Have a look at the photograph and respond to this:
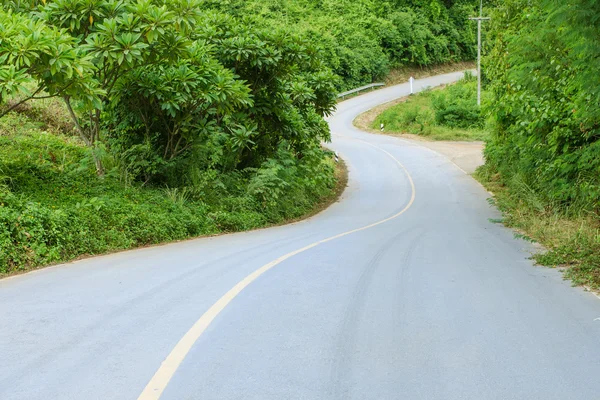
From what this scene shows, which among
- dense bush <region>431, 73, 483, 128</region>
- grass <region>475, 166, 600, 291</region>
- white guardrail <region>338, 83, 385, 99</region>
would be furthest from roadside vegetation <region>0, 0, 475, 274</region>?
white guardrail <region>338, 83, 385, 99</region>

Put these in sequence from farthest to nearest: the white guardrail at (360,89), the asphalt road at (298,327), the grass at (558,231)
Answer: the white guardrail at (360,89) → the grass at (558,231) → the asphalt road at (298,327)

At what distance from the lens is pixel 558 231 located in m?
14.0

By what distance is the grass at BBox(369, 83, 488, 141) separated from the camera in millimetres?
51875

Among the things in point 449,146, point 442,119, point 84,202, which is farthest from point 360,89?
point 84,202

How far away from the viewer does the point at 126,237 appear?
12570mm

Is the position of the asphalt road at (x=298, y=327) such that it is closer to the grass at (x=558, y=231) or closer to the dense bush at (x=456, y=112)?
the grass at (x=558, y=231)

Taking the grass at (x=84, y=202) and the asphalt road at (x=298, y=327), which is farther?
the grass at (x=84, y=202)

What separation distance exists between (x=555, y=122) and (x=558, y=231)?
15.5 feet

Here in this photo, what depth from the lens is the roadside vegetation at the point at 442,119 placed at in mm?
52719

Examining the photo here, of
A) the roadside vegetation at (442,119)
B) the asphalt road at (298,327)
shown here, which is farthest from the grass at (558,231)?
the roadside vegetation at (442,119)

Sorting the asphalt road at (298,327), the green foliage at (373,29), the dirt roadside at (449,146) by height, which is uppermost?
the green foliage at (373,29)

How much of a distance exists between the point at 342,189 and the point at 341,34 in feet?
122

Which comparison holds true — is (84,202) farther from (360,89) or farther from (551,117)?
(360,89)

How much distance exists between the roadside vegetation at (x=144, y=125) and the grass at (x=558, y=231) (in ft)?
24.4
